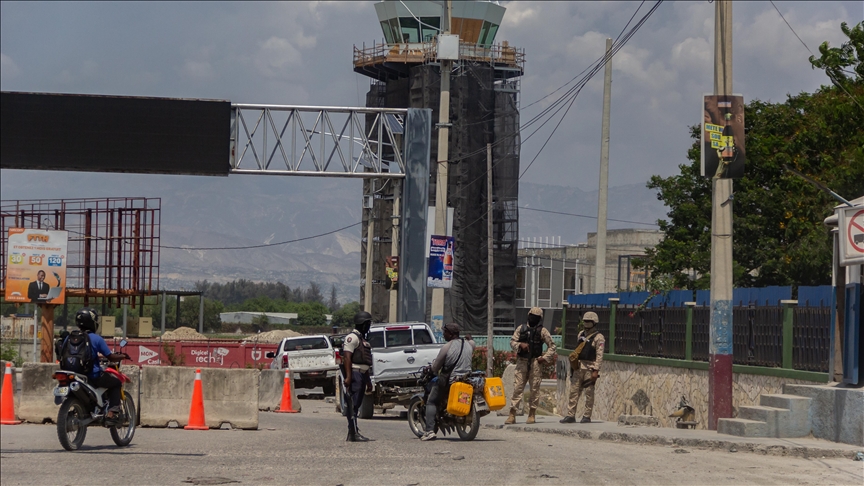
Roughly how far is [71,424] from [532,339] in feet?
24.6

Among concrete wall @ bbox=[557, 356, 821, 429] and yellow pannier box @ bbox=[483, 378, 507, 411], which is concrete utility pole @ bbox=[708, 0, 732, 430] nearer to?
concrete wall @ bbox=[557, 356, 821, 429]

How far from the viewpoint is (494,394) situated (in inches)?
581

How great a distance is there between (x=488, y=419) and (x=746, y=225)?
18870 millimetres

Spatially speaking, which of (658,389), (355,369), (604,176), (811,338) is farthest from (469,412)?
(604,176)

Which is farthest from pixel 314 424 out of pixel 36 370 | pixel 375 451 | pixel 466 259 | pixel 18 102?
pixel 466 259

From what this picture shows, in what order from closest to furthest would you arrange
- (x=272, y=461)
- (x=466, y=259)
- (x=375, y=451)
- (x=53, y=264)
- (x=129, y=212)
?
(x=272, y=461), (x=375, y=451), (x=53, y=264), (x=129, y=212), (x=466, y=259)

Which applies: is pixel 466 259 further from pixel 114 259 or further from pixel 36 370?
pixel 36 370

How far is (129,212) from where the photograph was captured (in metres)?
47.1

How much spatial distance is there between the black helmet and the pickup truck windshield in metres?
18.8

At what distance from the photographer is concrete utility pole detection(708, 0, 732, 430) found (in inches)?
623

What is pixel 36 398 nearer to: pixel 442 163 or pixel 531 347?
pixel 531 347

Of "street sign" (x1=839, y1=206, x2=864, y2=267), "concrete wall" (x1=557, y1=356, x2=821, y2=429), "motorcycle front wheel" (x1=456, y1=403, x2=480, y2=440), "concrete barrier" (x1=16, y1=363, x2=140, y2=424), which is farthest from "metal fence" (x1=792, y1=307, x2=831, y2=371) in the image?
"concrete barrier" (x1=16, y1=363, x2=140, y2=424)

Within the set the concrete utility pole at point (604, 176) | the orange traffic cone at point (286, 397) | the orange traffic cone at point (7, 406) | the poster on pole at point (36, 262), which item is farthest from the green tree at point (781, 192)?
the poster on pole at point (36, 262)

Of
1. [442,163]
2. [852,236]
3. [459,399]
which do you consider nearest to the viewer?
[852,236]
